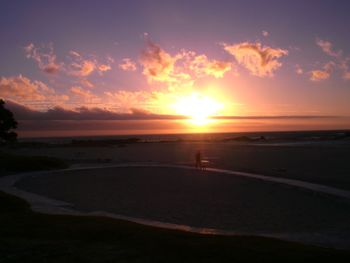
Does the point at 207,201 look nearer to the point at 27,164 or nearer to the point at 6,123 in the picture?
the point at 27,164

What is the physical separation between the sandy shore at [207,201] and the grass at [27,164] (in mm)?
2706

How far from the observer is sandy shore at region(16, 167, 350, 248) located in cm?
1314

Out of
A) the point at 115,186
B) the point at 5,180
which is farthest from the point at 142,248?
the point at 5,180

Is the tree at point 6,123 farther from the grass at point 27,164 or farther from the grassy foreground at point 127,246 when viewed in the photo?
the grassy foreground at point 127,246

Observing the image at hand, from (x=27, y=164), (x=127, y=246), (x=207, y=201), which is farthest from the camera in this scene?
(x=27, y=164)

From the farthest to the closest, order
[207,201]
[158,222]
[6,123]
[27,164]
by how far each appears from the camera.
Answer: [6,123] → [27,164] → [207,201] → [158,222]

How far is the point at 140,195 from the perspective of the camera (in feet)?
61.4

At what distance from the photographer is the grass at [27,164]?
27.2 metres

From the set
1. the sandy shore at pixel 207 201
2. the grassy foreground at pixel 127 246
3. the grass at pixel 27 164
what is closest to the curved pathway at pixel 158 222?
the sandy shore at pixel 207 201

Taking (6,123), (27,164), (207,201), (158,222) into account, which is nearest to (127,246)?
(158,222)

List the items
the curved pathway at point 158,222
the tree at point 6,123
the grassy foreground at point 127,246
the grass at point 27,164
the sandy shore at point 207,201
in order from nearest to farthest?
the grassy foreground at point 127,246, the curved pathway at point 158,222, the sandy shore at point 207,201, the grass at point 27,164, the tree at point 6,123

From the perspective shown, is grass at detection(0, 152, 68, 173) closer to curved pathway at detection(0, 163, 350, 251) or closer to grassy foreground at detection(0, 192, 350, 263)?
curved pathway at detection(0, 163, 350, 251)

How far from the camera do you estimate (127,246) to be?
881cm

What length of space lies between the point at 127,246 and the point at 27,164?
21170 mm
